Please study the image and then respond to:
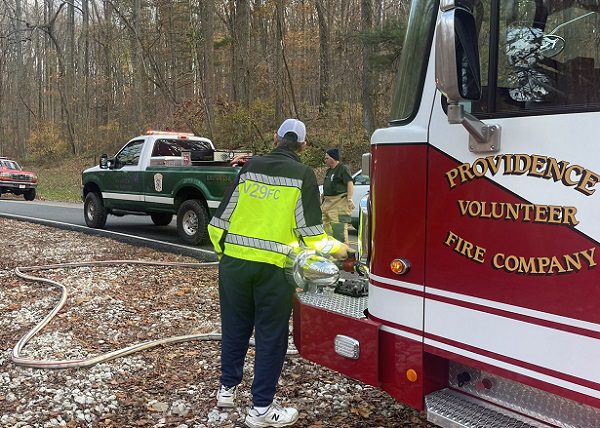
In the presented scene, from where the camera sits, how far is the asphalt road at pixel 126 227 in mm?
9328

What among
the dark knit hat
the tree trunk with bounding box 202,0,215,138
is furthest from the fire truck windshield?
the tree trunk with bounding box 202,0,215,138

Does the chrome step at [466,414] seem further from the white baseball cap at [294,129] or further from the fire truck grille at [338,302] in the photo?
the white baseball cap at [294,129]

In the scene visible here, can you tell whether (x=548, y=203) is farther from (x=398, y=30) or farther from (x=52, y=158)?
(x=52, y=158)

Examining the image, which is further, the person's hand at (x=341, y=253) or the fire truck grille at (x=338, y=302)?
the person's hand at (x=341, y=253)

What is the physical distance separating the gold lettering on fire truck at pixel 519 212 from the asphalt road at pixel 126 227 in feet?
18.5

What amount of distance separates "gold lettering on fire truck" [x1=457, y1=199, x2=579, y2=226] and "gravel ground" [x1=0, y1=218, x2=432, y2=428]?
1740 millimetres

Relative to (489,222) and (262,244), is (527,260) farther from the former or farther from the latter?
(262,244)

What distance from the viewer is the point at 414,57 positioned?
2664mm

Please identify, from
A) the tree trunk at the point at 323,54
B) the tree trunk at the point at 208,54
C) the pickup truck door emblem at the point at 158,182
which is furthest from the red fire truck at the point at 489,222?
the tree trunk at the point at 323,54

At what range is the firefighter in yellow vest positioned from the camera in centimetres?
327

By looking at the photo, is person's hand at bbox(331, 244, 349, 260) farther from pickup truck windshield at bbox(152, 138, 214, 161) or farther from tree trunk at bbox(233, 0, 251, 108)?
tree trunk at bbox(233, 0, 251, 108)

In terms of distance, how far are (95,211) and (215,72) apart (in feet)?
60.0

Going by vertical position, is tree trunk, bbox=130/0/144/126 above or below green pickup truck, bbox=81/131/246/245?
above

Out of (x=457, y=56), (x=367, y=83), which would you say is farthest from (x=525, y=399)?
(x=367, y=83)
